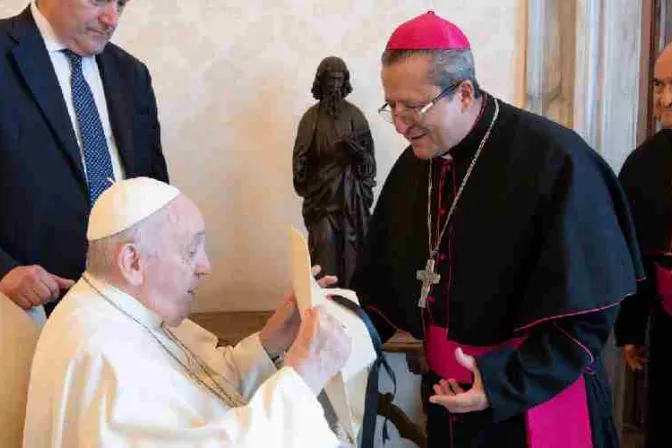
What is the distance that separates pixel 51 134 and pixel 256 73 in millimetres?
1196

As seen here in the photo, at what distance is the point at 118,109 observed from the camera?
2.64 metres

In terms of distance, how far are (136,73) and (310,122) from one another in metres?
0.70

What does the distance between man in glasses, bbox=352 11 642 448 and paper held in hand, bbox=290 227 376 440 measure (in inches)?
7.2

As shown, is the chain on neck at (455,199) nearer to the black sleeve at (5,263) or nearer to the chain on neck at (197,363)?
the chain on neck at (197,363)

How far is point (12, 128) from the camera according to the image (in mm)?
2428

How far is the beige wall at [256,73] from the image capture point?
3.43 m

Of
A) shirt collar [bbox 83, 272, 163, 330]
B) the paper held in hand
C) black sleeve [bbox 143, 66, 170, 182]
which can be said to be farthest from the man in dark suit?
the paper held in hand

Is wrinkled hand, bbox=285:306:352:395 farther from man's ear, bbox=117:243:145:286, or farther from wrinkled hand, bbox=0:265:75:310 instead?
wrinkled hand, bbox=0:265:75:310

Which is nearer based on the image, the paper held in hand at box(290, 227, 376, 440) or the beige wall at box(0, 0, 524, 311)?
the paper held in hand at box(290, 227, 376, 440)

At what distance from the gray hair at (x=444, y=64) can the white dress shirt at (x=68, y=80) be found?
44.9 inches

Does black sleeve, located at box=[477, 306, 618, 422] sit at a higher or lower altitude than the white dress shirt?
lower

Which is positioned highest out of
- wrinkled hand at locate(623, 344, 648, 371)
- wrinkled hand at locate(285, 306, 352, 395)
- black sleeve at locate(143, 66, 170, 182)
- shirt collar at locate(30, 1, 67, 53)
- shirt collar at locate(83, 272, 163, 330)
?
shirt collar at locate(30, 1, 67, 53)

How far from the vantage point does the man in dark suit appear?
7.98ft

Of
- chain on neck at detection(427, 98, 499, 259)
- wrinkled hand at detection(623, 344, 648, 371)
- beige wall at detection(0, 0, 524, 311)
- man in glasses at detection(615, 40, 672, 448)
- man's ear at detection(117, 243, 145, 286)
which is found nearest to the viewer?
man's ear at detection(117, 243, 145, 286)
